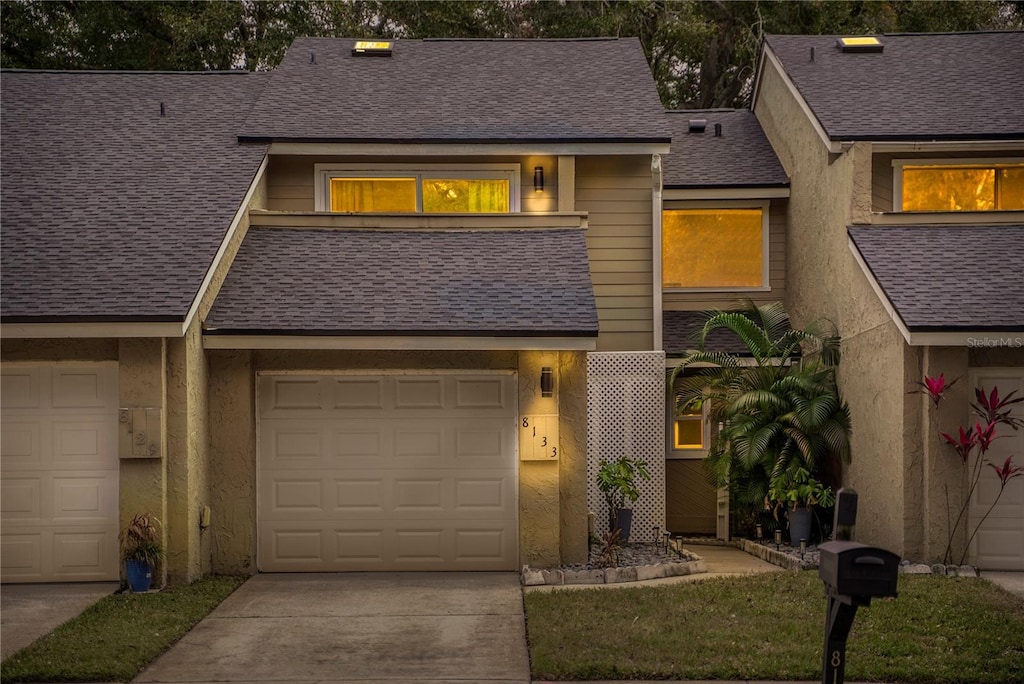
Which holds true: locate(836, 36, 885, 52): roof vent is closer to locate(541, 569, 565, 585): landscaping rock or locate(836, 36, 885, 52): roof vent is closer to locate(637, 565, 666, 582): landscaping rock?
locate(637, 565, 666, 582): landscaping rock

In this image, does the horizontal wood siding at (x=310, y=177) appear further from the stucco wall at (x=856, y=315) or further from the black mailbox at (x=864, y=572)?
the black mailbox at (x=864, y=572)

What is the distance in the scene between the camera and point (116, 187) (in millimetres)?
13539

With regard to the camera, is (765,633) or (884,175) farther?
(884,175)

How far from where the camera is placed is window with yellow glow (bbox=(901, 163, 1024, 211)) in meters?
15.2

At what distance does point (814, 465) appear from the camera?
13609 mm

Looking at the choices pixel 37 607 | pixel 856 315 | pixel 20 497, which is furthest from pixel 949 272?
pixel 20 497

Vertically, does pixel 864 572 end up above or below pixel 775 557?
above

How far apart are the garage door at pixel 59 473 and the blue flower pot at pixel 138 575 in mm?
828

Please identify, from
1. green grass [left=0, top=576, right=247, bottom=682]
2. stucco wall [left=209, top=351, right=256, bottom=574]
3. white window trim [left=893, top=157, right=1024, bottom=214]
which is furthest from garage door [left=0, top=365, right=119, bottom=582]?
white window trim [left=893, top=157, right=1024, bottom=214]

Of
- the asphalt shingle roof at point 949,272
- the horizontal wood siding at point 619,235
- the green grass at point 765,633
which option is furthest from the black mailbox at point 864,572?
the horizontal wood siding at point 619,235

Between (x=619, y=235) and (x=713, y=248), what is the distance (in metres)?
2.47

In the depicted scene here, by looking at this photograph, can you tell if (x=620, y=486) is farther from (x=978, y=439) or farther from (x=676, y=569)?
(x=978, y=439)

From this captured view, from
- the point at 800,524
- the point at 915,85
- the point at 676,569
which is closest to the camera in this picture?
the point at 676,569

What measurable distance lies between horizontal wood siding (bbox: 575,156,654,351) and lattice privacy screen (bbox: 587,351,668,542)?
0.88 m
